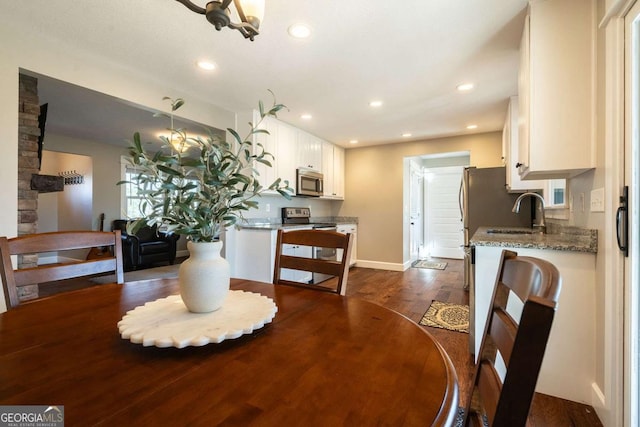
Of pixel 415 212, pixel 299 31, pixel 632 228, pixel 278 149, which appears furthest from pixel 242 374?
pixel 415 212

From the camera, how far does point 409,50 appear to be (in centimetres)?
223

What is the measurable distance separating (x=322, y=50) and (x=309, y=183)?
2.43 m

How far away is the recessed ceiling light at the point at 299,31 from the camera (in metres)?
1.94

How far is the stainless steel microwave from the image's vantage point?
4.34 meters

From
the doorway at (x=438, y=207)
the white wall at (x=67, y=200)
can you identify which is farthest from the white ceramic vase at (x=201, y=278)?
the white wall at (x=67, y=200)

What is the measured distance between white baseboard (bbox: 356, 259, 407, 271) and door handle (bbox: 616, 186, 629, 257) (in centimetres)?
388

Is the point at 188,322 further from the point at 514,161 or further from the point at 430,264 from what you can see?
the point at 430,264

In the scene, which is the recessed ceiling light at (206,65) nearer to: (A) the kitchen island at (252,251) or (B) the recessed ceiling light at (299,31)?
(B) the recessed ceiling light at (299,31)

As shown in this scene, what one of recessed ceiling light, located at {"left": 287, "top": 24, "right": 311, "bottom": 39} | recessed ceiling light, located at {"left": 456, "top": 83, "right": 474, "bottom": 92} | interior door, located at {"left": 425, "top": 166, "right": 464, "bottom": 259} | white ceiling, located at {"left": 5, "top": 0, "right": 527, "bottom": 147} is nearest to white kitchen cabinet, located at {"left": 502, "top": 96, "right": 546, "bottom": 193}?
white ceiling, located at {"left": 5, "top": 0, "right": 527, "bottom": 147}

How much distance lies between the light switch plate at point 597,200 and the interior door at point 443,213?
4987 millimetres

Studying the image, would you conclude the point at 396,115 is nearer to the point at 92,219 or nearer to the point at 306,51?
the point at 306,51

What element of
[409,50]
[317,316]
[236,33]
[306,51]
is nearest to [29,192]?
[236,33]

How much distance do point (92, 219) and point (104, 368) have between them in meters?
6.19

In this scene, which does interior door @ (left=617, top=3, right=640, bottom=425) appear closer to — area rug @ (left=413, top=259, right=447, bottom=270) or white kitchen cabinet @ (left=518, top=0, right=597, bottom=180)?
white kitchen cabinet @ (left=518, top=0, right=597, bottom=180)
